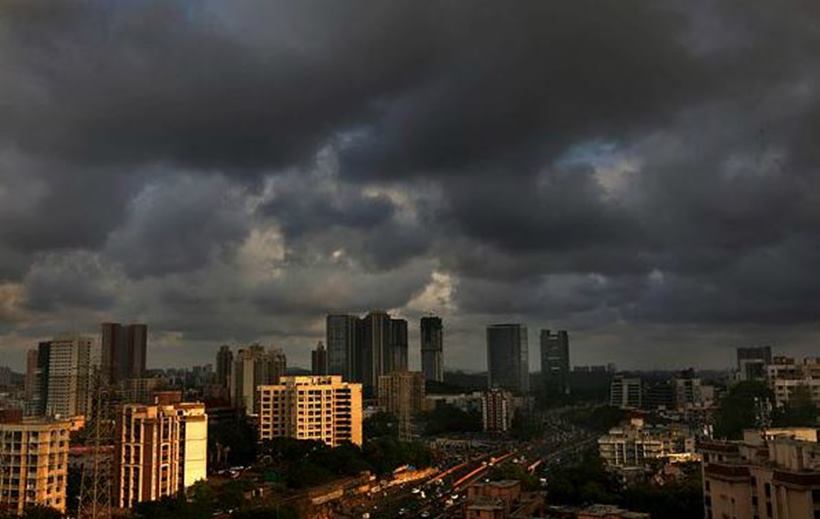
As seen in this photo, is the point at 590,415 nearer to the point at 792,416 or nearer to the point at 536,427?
Answer: the point at 536,427

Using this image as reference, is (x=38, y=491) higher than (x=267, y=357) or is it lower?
lower

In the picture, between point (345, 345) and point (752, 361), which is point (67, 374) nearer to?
point (345, 345)

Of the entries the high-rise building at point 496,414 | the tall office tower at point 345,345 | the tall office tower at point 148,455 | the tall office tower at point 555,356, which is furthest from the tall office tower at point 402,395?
the tall office tower at point 148,455

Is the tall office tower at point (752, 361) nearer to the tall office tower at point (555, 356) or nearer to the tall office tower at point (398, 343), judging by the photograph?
the tall office tower at point (555, 356)

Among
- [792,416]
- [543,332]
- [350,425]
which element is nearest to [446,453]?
[350,425]

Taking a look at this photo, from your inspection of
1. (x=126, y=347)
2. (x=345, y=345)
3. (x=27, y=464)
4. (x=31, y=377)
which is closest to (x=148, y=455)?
(x=27, y=464)
